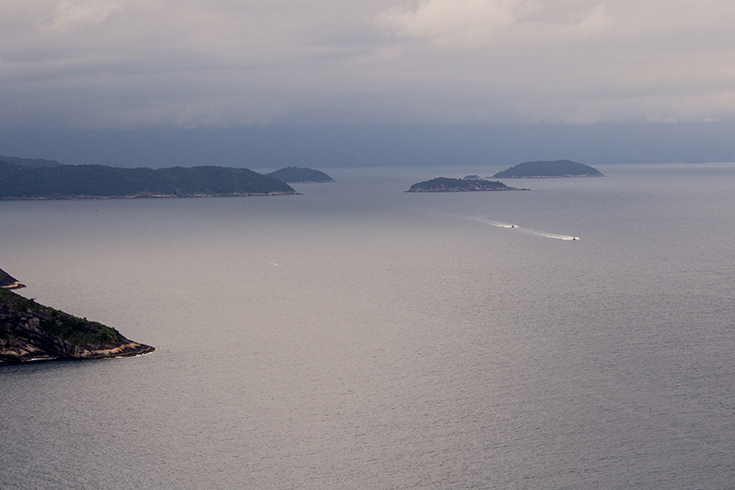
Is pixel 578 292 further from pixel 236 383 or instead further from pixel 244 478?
pixel 244 478

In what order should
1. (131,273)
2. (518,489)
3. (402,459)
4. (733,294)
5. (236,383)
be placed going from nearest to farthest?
1. (518,489)
2. (402,459)
3. (236,383)
4. (733,294)
5. (131,273)

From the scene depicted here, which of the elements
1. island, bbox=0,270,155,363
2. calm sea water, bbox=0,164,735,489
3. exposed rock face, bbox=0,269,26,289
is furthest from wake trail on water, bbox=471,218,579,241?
island, bbox=0,270,155,363

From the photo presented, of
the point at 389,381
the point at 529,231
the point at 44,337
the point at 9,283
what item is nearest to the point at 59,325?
the point at 44,337

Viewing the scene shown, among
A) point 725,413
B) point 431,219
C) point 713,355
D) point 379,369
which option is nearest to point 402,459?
point 379,369

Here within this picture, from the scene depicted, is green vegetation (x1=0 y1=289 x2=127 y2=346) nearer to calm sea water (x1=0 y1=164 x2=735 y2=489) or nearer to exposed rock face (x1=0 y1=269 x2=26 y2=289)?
calm sea water (x1=0 y1=164 x2=735 y2=489)

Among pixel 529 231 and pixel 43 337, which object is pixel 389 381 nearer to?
pixel 43 337

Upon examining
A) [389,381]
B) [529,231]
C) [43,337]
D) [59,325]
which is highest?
[529,231]

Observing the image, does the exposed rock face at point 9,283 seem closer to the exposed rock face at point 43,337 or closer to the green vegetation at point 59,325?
the green vegetation at point 59,325
